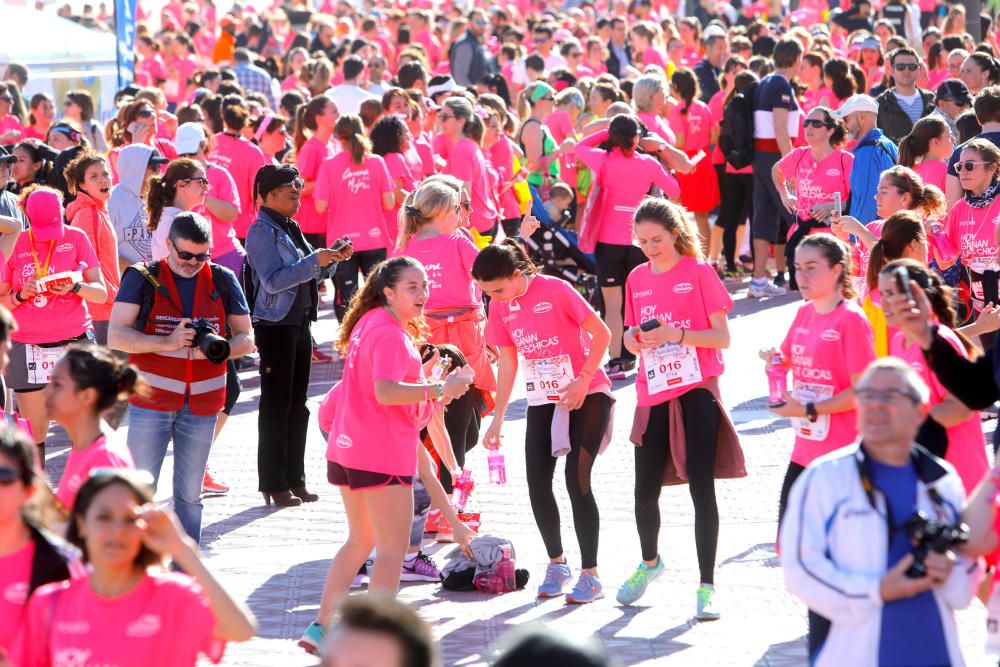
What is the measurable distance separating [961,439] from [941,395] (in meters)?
0.19

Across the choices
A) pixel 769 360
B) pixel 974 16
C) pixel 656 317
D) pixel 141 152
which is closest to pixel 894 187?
pixel 656 317

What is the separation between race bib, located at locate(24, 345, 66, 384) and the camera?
9062mm

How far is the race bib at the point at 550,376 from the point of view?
24.3ft

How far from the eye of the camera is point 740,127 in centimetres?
1523

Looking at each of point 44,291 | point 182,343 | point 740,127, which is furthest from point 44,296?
point 740,127

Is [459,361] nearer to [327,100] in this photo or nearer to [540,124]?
[327,100]

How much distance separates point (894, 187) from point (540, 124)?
794cm

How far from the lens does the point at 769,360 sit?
20.2 ft

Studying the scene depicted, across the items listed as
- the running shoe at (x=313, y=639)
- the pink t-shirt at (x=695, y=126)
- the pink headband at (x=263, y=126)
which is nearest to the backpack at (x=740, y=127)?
the pink t-shirt at (x=695, y=126)

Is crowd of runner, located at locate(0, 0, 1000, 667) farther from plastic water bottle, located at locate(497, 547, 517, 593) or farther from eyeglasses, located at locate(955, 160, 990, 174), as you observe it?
plastic water bottle, located at locate(497, 547, 517, 593)

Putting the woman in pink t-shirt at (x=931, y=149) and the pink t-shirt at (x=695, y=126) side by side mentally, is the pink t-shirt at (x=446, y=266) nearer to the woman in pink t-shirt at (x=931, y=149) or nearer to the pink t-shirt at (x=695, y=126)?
the woman in pink t-shirt at (x=931, y=149)

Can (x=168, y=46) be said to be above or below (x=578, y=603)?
above

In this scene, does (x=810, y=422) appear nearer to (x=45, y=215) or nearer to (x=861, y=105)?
(x=45, y=215)

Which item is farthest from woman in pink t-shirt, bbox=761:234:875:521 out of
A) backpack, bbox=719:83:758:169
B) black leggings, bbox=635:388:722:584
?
backpack, bbox=719:83:758:169
